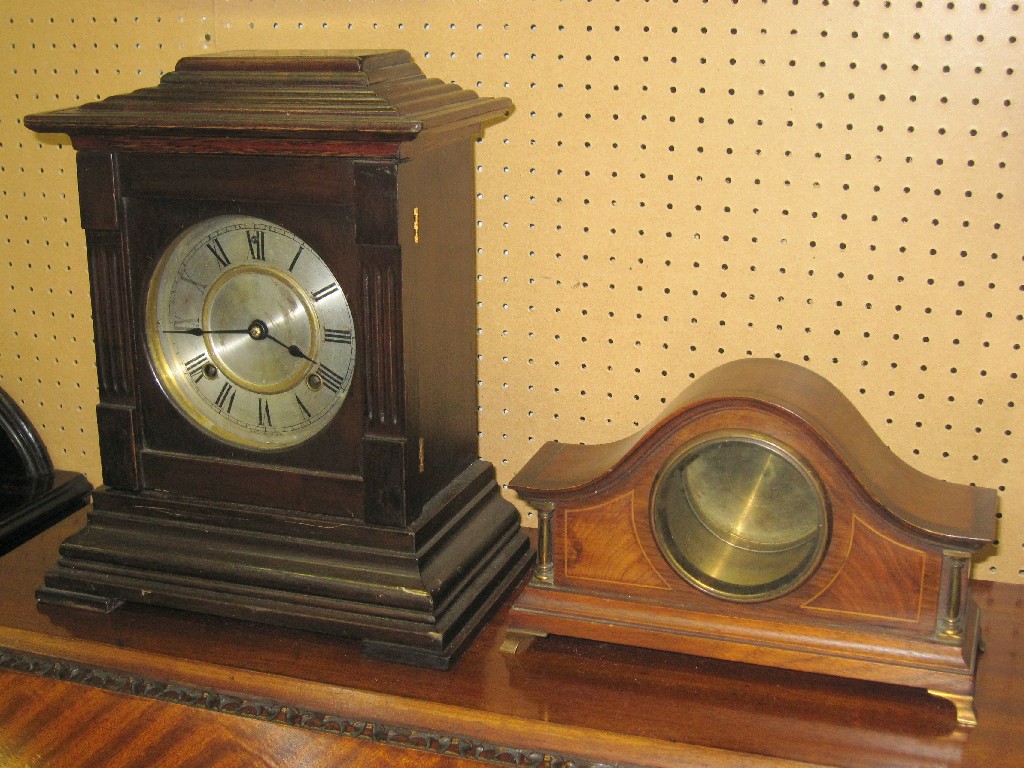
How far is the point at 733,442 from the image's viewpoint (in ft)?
4.59

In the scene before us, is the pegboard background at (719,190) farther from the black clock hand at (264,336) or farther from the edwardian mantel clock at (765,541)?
the black clock hand at (264,336)

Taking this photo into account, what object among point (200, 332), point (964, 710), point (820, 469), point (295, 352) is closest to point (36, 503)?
point (200, 332)

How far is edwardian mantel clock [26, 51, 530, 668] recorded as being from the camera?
144cm

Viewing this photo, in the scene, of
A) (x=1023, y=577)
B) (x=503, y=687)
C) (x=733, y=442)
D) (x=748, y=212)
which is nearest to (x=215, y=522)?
(x=503, y=687)

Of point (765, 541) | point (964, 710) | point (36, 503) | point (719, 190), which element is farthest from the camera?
point (36, 503)

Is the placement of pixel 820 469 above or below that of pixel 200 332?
below

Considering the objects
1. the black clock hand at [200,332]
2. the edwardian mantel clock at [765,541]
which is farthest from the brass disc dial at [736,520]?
the black clock hand at [200,332]

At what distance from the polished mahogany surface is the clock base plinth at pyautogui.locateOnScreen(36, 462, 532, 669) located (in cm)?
4

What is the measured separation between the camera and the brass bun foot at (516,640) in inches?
60.6

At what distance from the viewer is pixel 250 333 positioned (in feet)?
5.00

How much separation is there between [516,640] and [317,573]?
10.8 inches

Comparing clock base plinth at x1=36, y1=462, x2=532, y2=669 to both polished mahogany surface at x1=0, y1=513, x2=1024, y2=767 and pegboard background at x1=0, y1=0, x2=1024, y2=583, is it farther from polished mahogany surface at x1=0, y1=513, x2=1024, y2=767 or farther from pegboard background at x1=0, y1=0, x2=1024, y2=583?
pegboard background at x1=0, y1=0, x2=1024, y2=583

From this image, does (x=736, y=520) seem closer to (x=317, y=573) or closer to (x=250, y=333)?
(x=317, y=573)

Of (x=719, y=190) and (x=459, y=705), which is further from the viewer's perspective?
(x=719, y=190)
